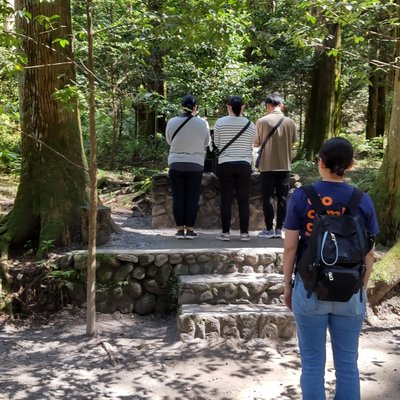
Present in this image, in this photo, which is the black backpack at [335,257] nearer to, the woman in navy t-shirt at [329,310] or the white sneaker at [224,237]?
the woman in navy t-shirt at [329,310]

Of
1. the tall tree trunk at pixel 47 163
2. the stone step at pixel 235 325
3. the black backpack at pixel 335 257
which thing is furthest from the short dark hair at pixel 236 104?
the black backpack at pixel 335 257

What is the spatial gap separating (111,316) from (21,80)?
3.21 meters

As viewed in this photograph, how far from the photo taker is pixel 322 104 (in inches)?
541

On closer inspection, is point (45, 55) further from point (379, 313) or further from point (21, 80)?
point (379, 313)

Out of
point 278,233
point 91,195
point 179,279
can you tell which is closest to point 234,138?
point 278,233

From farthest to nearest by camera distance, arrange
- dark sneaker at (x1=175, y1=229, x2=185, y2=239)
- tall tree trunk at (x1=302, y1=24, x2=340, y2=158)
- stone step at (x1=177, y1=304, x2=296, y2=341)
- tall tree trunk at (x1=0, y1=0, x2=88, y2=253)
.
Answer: tall tree trunk at (x1=302, y1=24, x2=340, y2=158) < dark sneaker at (x1=175, y1=229, x2=185, y2=239) < tall tree trunk at (x1=0, y1=0, x2=88, y2=253) < stone step at (x1=177, y1=304, x2=296, y2=341)

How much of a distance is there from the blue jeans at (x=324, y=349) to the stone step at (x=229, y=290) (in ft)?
8.55

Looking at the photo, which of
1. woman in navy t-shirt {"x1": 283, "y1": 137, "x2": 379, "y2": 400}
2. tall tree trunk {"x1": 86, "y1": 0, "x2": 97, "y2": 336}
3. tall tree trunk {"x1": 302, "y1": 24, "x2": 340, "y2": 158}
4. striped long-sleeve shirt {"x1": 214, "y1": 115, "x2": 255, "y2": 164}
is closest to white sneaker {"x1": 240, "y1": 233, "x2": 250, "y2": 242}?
striped long-sleeve shirt {"x1": 214, "y1": 115, "x2": 255, "y2": 164}

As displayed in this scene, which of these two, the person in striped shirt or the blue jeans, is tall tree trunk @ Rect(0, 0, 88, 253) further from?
the blue jeans

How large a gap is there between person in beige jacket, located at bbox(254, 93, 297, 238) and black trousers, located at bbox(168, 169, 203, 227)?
871mm

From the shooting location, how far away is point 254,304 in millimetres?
5574

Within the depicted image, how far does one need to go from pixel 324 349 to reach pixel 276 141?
3.80m

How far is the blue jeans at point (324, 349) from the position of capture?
2.91 metres

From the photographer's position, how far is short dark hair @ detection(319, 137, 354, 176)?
2.92 m
